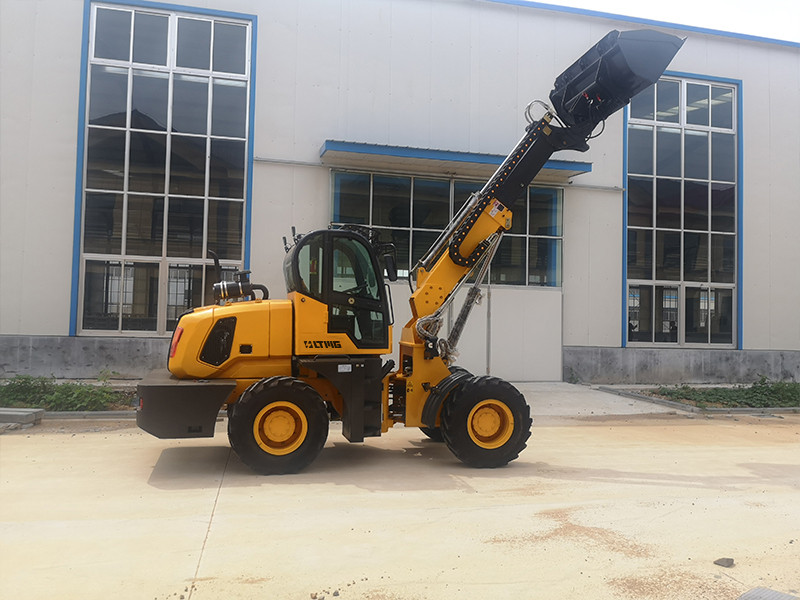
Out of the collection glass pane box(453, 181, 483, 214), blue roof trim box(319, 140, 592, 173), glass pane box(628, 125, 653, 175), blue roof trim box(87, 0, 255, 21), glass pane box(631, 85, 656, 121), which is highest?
blue roof trim box(87, 0, 255, 21)

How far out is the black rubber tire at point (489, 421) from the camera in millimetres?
7316

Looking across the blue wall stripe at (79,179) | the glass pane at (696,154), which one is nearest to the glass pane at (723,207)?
the glass pane at (696,154)

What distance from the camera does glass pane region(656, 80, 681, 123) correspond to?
18391 mm

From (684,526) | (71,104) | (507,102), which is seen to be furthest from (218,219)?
(684,526)

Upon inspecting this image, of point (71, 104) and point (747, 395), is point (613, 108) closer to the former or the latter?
point (747, 395)

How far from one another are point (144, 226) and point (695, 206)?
49.2 ft

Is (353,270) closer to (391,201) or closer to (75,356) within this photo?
(391,201)

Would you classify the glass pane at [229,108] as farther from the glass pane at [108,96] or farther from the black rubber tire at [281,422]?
the black rubber tire at [281,422]

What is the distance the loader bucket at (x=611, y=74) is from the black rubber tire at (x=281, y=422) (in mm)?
4620

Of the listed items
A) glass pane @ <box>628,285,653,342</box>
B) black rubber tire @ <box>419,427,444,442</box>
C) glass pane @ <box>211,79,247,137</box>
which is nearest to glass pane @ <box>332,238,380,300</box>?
black rubber tire @ <box>419,427,444,442</box>

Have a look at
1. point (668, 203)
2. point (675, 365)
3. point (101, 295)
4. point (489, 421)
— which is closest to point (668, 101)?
point (668, 203)

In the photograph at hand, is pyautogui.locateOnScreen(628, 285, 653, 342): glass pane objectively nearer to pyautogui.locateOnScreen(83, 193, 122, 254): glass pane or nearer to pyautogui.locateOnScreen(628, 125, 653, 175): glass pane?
pyautogui.locateOnScreen(628, 125, 653, 175): glass pane

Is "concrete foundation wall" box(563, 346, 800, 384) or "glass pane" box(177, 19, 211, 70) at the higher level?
"glass pane" box(177, 19, 211, 70)

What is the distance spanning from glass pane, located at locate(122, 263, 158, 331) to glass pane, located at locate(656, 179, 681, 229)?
44.6ft
